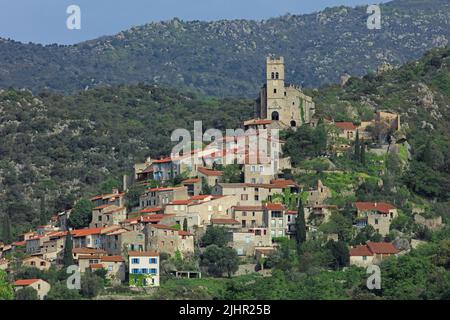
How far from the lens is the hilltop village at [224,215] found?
8425 cm

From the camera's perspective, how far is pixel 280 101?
3959 inches

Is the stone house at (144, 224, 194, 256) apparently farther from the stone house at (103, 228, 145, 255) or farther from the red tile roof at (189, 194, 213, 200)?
the red tile roof at (189, 194, 213, 200)

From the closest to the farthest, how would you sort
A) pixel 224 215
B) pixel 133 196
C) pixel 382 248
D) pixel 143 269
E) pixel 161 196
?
pixel 143 269, pixel 382 248, pixel 224 215, pixel 161 196, pixel 133 196

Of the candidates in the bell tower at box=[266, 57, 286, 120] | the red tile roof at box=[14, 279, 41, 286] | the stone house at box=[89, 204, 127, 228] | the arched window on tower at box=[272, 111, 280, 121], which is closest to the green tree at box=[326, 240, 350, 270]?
the stone house at box=[89, 204, 127, 228]

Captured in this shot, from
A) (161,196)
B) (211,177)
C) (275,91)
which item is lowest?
(161,196)

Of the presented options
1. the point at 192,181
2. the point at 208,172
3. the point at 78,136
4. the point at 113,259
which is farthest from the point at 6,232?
the point at 78,136

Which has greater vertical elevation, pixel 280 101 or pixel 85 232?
pixel 280 101

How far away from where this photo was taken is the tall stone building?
100688mm

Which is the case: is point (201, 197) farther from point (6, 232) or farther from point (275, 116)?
point (6, 232)

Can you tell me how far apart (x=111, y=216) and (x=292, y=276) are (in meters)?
15.0

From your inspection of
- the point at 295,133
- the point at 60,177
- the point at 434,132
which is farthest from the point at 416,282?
the point at 60,177

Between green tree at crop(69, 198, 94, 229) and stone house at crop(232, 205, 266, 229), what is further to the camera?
green tree at crop(69, 198, 94, 229)

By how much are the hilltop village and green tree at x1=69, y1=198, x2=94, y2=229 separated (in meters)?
0.24

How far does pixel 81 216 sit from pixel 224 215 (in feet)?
33.5
